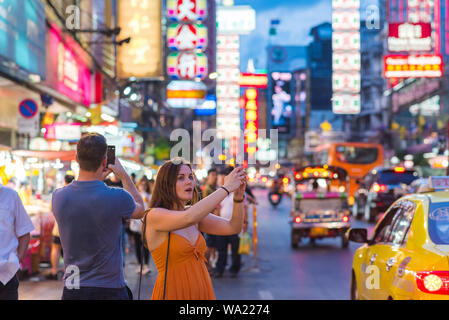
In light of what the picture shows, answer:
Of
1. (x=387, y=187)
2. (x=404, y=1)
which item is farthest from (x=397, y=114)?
(x=387, y=187)

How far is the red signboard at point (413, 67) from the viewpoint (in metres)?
33.4

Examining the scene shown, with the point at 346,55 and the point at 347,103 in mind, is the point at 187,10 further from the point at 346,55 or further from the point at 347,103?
the point at 347,103

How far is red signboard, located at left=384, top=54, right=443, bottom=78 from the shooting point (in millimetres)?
33438

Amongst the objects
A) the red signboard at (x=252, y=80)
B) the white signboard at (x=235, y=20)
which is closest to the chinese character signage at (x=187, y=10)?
the white signboard at (x=235, y=20)

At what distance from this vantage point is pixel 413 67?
33562mm

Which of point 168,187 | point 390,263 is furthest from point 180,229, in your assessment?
point 390,263

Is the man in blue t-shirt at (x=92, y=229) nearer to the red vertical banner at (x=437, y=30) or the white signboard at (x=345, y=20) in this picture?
the white signboard at (x=345, y=20)

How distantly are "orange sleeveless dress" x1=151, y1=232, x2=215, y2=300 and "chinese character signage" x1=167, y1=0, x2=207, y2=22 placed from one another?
808 inches

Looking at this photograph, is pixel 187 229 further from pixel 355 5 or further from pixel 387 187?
pixel 355 5

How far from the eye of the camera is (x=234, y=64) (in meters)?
42.8

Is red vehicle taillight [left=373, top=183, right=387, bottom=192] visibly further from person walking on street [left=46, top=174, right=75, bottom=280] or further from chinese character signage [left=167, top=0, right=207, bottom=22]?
person walking on street [left=46, top=174, right=75, bottom=280]

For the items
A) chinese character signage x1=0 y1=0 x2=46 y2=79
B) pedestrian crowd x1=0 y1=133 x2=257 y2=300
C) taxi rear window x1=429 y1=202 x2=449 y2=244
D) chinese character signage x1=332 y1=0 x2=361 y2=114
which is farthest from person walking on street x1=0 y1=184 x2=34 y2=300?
chinese character signage x1=332 y1=0 x2=361 y2=114

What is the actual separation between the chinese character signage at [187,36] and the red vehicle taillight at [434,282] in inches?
779
